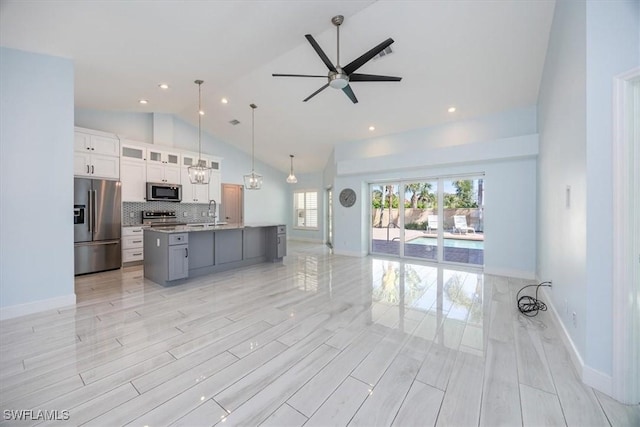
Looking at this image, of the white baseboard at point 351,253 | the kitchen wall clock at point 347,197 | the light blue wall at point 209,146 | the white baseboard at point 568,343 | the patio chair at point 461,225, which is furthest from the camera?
the kitchen wall clock at point 347,197

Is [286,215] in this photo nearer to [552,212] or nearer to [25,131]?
[25,131]

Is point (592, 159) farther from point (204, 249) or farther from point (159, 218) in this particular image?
point (159, 218)

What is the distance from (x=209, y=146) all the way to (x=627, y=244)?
27.5 ft

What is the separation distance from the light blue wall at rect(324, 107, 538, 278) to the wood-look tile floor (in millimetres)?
1598

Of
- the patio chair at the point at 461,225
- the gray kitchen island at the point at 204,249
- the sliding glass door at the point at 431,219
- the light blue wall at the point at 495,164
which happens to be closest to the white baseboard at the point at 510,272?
the light blue wall at the point at 495,164

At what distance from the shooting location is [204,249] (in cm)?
471

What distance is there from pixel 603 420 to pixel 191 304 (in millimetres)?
3796

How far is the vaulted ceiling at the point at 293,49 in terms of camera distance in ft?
9.02

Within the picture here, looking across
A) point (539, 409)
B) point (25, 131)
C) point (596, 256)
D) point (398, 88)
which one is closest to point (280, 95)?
point (398, 88)

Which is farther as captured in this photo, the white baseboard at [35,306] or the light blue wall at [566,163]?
the white baseboard at [35,306]

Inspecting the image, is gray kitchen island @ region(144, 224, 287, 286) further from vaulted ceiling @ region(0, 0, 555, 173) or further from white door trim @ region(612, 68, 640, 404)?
white door trim @ region(612, 68, 640, 404)

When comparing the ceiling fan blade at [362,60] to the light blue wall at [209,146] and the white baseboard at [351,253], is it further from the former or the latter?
the light blue wall at [209,146]

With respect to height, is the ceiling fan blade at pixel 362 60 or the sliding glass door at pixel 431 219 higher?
the ceiling fan blade at pixel 362 60

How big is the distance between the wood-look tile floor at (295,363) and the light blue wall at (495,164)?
1.60 metres
